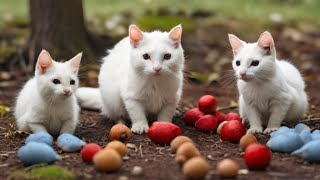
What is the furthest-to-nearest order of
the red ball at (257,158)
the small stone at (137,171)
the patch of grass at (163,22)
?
the patch of grass at (163,22) < the red ball at (257,158) < the small stone at (137,171)

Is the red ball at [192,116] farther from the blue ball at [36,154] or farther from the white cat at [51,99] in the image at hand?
the blue ball at [36,154]

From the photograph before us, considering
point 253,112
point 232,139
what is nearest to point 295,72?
point 253,112

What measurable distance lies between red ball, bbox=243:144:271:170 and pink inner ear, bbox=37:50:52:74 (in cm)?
213

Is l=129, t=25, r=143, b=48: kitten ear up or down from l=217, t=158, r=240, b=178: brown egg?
up

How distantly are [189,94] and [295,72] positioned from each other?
1982 millimetres

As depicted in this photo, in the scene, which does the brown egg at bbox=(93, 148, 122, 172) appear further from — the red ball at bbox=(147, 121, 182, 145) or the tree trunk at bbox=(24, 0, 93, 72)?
the tree trunk at bbox=(24, 0, 93, 72)

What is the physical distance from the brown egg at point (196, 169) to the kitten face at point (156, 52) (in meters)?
1.75

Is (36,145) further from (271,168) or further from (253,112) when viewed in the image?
(253,112)

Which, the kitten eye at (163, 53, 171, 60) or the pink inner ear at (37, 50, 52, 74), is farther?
the kitten eye at (163, 53, 171, 60)

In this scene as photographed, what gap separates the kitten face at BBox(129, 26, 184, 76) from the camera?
6.23 metres

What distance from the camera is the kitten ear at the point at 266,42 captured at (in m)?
6.15

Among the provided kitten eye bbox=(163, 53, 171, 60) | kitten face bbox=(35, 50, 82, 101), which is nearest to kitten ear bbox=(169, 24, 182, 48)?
kitten eye bbox=(163, 53, 171, 60)

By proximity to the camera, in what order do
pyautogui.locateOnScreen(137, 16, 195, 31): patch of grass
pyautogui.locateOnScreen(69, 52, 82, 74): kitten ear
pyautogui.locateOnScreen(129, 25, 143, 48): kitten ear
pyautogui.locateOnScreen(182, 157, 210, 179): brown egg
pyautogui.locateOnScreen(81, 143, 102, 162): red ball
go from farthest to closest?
pyautogui.locateOnScreen(137, 16, 195, 31): patch of grass, pyautogui.locateOnScreen(129, 25, 143, 48): kitten ear, pyautogui.locateOnScreen(69, 52, 82, 74): kitten ear, pyautogui.locateOnScreen(81, 143, 102, 162): red ball, pyautogui.locateOnScreen(182, 157, 210, 179): brown egg

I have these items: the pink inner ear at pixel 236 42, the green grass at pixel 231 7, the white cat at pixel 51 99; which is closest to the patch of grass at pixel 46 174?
the white cat at pixel 51 99
